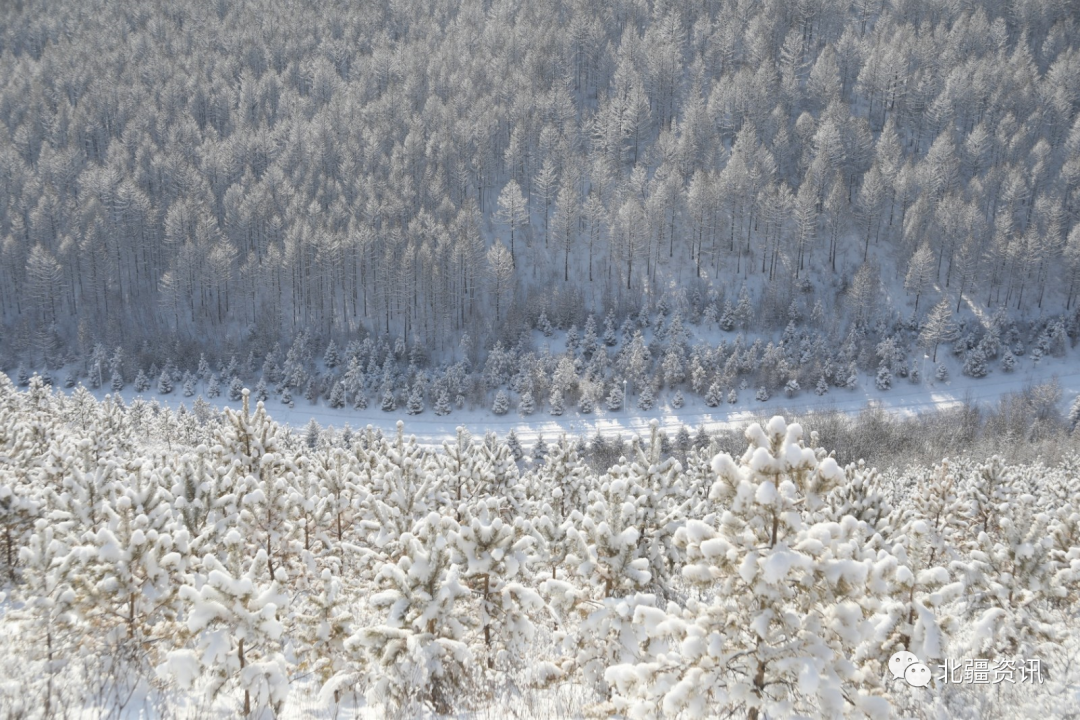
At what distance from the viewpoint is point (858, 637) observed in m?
6.80

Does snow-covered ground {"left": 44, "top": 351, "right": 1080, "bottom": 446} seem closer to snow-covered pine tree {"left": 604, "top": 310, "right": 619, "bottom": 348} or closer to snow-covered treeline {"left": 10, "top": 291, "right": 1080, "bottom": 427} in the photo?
snow-covered treeline {"left": 10, "top": 291, "right": 1080, "bottom": 427}

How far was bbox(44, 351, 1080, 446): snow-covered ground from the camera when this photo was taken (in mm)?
60438

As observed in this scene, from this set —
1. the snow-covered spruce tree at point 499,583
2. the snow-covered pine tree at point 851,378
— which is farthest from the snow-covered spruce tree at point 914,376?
the snow-covered spruce tree at point 499,583

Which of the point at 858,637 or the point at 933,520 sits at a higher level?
the point at 858,637

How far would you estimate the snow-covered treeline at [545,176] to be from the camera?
257ft

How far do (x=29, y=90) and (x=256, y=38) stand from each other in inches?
1573

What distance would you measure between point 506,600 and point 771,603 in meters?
4.71

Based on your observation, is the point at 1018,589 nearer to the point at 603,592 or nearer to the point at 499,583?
the point at 603,592

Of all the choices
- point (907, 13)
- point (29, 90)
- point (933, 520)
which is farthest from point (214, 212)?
point (907, 13)

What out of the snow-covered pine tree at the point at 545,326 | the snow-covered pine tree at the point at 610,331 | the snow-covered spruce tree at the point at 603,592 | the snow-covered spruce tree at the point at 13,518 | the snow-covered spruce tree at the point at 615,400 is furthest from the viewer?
the snow-covered pine tree at the point at 545,326

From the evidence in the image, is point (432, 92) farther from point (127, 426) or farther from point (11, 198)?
point (127, 426)

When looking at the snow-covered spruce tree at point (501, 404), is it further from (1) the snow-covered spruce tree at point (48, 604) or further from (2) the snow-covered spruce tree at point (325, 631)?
(1) the snow-covered spruce tree at point (48, 604)

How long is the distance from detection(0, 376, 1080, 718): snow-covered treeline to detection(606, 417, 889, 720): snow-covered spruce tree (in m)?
0.03

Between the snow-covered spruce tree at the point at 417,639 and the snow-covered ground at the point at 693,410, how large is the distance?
48963 mm
